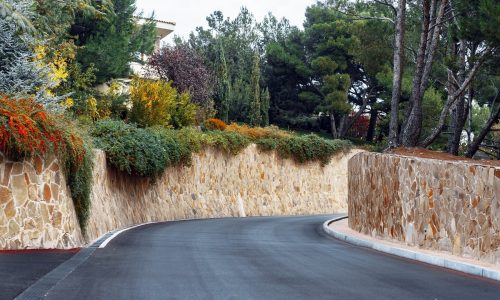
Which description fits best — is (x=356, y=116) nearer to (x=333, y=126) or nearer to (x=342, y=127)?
(x=342, y=127)

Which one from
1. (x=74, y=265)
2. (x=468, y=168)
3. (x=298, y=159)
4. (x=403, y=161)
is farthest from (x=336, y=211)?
(x=74, y=265)

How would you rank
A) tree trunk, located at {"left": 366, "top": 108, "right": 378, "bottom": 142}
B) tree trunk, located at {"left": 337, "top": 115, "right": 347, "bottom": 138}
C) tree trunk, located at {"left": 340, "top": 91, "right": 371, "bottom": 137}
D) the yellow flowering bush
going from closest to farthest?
the yellow flowering bush, tree trunk, located at {"left": 340, "top": 91, "right": 371, "bottom": 137}, tree trunk, located at {"left": 337, "top": 115, "right": 347, "bottom": 138}, tree trunk, located at {"left": 366, "top": 108, "right": 378, "bottom": 142}

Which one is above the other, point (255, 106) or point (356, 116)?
point (255, 106)

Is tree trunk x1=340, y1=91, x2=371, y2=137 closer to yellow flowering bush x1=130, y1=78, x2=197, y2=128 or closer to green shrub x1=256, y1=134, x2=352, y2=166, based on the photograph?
green shrub x1=256, y1=134, x2=352, y2=166

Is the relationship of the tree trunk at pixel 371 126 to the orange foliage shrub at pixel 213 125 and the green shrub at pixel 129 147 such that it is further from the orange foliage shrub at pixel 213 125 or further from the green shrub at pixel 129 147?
the green shrub at pixel 129 147

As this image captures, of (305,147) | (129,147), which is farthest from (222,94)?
(129,147)

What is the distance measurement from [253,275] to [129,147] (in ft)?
44.7

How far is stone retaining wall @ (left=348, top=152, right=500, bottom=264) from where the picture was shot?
13844mm

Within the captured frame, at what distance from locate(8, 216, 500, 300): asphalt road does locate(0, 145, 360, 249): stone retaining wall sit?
62.5 inches

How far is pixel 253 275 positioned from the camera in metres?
11.1

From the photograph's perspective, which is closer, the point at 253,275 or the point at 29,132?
the point at 253,275

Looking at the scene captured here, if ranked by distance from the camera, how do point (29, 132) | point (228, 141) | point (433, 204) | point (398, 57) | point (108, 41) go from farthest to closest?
point (228, 141)
point (108, 41)
point (398, 57)
point (433, 204)
point (29, 132)

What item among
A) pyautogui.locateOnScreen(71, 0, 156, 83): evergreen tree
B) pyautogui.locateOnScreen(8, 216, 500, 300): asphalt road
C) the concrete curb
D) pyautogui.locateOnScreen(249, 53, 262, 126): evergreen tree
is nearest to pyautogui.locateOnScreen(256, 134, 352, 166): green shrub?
pyautogui.locateOnScreen(249, 53, 262, 126): evergreen tree

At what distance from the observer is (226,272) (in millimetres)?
11344
